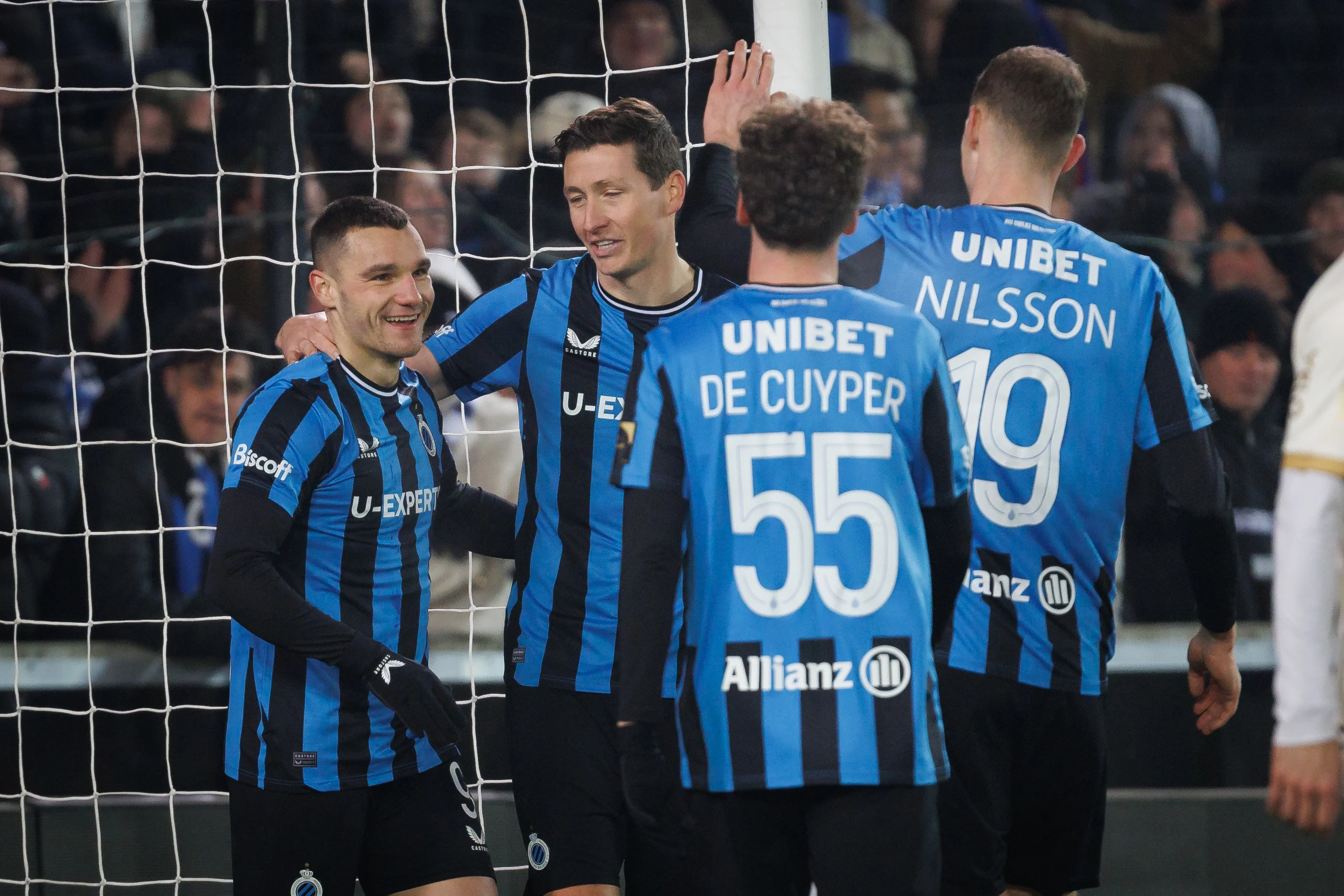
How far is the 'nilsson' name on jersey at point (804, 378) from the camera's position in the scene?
219 cm

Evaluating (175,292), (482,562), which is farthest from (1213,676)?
(175,292)

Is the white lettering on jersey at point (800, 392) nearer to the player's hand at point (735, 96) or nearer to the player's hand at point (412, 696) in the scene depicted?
the player's hand at point (735, 96)

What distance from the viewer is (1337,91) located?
623cm

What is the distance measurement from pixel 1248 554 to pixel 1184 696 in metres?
0.76

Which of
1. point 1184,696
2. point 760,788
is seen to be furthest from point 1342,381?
point 1184,696

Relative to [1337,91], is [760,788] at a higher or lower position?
lower

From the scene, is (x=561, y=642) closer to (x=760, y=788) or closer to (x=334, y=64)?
(x=760, y=788)

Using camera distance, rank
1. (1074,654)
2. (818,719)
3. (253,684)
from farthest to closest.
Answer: (253,684)
(1074,654)
(818,719)

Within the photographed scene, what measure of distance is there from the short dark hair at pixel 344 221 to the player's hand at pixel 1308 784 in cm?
215

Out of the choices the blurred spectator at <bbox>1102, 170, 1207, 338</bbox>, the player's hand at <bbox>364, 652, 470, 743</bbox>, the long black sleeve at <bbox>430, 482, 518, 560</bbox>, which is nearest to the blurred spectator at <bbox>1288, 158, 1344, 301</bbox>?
the blurred spectator at <bbox>1102, 170, 1207, 338</bbox>

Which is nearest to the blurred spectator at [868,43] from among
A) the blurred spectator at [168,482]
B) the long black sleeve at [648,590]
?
the blurred spectator at [168,482]

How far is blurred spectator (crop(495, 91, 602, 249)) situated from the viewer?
19.5 feet

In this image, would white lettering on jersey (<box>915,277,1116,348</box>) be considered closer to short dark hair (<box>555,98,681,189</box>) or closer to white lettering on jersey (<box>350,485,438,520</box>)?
short dark hair (<box>555,98,681,189</box>)

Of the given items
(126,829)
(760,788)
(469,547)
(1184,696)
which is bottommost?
(126,829)
